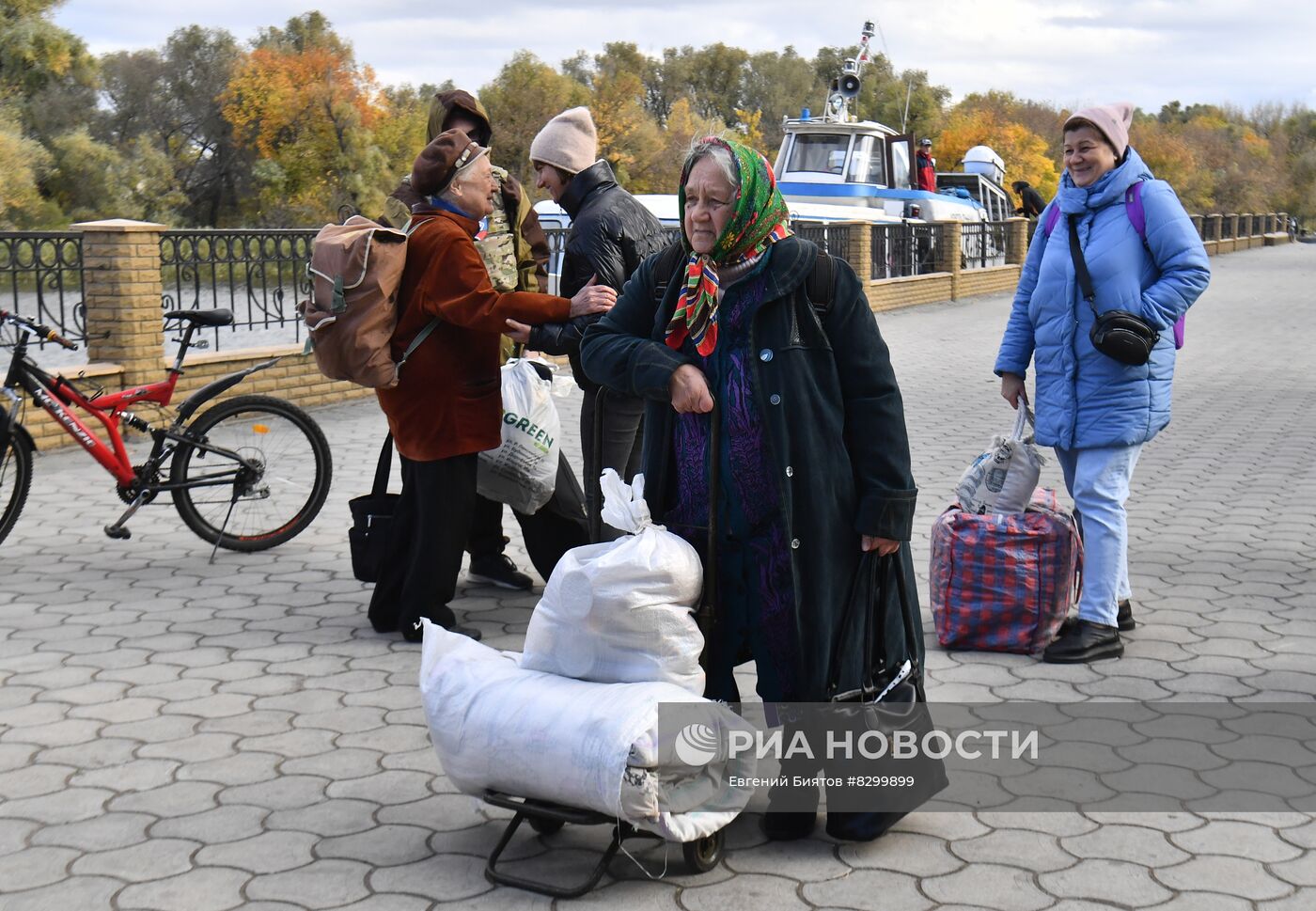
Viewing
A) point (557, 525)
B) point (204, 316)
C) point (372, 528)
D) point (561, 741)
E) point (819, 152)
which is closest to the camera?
point (561, 741)

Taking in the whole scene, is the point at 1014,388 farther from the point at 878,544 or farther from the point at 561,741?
the point at 561,741

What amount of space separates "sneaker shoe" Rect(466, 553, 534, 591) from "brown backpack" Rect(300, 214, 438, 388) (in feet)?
4.72

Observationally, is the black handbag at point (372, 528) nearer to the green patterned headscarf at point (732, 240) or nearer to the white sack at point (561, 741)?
the white sack at point (561, 741)

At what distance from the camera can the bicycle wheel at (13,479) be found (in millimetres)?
6520

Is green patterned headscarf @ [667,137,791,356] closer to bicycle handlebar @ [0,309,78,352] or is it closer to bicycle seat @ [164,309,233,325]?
bicycle seat @ [164,309,233,325]

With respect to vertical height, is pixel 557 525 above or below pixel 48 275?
below

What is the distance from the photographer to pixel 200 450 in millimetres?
6840

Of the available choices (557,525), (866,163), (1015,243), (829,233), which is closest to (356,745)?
(557,525)

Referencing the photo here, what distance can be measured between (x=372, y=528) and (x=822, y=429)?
2.56 metres

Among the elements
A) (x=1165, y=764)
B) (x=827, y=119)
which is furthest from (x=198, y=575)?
(x=827, y=119)

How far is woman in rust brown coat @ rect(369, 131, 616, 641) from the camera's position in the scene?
5148 mm

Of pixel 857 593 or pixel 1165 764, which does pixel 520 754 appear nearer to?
pixel 857 593

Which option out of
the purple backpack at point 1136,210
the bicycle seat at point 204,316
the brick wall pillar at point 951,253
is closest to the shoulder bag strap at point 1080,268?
the purple backpack at point 1136,210

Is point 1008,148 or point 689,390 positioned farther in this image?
point 1008,148
